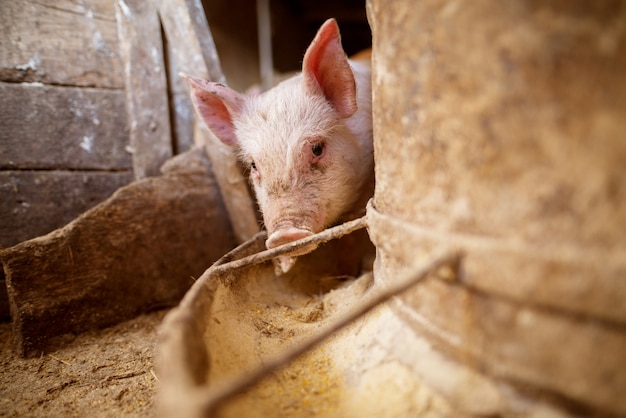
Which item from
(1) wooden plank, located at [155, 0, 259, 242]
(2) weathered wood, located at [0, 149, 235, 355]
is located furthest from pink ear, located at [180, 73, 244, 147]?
(2) weathered wood, located at [0, 149, 235, 355]

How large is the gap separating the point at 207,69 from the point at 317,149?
44.4 inches

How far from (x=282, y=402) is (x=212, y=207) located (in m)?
1.93

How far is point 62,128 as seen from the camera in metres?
2.49

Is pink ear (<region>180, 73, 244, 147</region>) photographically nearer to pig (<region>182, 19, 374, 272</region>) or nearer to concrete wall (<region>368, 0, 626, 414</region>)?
pig (<region>182, 19, 374, 272</region>)

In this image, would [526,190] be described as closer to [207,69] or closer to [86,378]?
[86,378]

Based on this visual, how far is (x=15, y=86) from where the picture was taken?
91.4 inches

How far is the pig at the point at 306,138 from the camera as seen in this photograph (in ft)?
7.13

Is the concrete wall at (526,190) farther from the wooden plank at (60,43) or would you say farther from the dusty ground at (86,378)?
the wooden plank at (60,43)

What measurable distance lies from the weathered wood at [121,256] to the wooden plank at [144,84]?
0.69 feet

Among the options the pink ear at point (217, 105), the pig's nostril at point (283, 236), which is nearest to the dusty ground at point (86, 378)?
the pig's nostril at point (283, 236)

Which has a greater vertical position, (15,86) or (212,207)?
(15,86)

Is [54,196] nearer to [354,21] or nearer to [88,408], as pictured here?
[88,408]

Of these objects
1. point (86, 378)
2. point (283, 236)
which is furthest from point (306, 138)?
point (86, 378)

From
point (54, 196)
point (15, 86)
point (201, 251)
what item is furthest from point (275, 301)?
point (15, 86)
